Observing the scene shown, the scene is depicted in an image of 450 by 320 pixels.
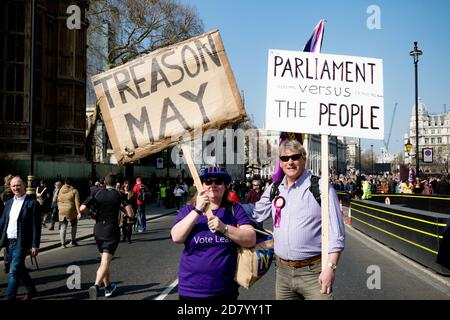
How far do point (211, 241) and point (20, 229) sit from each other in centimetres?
410

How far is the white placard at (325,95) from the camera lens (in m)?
4.07

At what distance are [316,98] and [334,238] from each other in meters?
1.28

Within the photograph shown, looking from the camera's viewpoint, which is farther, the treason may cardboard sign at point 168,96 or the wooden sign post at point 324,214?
the treason may cardboard sign at point 168,96

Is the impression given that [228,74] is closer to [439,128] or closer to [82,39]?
[82,39]

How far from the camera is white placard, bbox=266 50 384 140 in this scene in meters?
4.07

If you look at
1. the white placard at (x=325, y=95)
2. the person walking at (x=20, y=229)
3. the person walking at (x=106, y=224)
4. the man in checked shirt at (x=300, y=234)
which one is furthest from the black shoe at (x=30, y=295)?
the white placard at (x=325, y=95)

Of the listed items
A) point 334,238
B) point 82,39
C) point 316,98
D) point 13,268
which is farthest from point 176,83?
point 82,39

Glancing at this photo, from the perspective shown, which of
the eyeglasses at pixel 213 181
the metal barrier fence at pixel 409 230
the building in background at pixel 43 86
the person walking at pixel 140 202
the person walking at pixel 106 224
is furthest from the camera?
the building in background at pixel 43 86

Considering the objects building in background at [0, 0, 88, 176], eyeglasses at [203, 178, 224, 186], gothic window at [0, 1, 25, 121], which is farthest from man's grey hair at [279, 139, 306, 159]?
gothic window at [0, 1, 25, 121]

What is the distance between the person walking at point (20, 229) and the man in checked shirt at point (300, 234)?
4.15 metres

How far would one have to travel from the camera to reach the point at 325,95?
4137mm

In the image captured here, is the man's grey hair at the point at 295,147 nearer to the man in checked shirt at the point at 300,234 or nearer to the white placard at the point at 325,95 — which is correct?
the man in checked shirt at the point at 300,234

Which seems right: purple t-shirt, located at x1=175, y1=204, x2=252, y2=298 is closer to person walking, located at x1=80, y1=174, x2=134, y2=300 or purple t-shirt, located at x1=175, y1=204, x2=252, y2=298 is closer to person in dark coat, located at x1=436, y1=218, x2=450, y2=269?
person in dark coat, located at x1=436, y1=218, x2=450, y2=269

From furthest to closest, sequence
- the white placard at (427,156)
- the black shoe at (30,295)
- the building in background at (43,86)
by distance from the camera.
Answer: the white placard at (427,156) → the building in background at (43,86) → the black shoe at (30,295)
